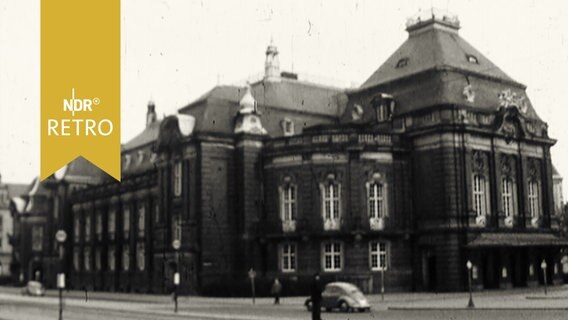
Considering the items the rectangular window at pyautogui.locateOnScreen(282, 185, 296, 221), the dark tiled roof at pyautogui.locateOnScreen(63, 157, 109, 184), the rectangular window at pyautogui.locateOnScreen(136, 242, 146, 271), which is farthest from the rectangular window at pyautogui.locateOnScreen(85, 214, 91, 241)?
the rectangular window at pyautogui.locateOnScreen(282, 185, 296, 221)

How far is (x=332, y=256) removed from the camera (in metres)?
53.3

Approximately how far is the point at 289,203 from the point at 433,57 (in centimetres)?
1426

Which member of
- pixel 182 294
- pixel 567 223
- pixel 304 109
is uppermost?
pixel 304 109

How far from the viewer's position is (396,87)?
57406 millimetres

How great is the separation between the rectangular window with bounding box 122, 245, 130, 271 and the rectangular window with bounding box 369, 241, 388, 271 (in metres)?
28.0

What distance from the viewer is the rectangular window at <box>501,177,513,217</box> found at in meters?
56.0

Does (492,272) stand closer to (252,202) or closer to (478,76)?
(478,76)

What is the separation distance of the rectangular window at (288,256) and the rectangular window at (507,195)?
14891 mm

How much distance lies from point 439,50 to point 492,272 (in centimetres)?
1576

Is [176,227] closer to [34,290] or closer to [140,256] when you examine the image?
[140,256]

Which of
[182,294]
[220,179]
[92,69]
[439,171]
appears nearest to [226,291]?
[182,294]

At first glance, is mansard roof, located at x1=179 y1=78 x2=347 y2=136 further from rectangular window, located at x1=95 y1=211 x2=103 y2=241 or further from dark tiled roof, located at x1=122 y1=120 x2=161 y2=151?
rectangular window, located at x1=95 y1=211 x2=103 y2=241

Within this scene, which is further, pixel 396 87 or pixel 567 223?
pixel 567 223

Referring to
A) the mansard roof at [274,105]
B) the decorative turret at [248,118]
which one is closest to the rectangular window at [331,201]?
the decorative turret at [248,118]
